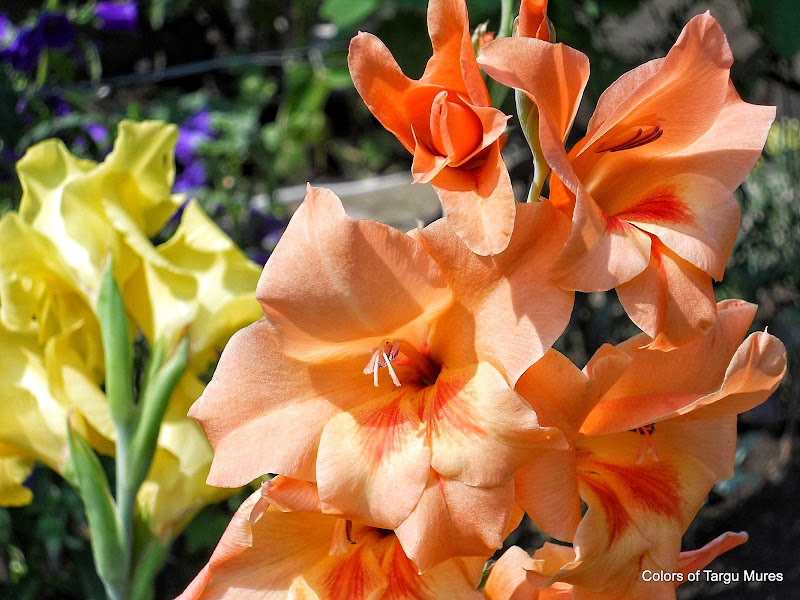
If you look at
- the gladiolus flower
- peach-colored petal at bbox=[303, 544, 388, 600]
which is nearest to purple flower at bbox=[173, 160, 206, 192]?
the gladiolus flower

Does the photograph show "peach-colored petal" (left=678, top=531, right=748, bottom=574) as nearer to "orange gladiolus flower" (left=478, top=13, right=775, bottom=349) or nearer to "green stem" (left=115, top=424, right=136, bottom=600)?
"orange gladiolus flower" (left=478, top=13, right=775, bottom=349)

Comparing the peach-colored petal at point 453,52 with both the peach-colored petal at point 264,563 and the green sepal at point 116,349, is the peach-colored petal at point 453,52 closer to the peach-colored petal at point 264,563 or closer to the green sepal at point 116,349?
the peach-colored petal at point 264,563

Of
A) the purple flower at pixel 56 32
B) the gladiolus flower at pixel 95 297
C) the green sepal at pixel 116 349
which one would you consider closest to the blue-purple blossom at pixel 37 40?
the purple flower at pixel 56 32

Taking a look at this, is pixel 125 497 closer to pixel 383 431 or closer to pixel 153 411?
pixel 153 411

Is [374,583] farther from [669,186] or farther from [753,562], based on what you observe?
[753,562]

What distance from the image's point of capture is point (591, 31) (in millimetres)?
1878

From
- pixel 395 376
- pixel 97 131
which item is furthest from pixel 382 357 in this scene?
pixel 97 131

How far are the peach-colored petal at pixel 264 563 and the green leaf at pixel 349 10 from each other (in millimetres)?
1489

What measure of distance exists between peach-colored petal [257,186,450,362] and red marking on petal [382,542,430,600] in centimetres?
18

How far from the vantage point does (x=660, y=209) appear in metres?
0.54

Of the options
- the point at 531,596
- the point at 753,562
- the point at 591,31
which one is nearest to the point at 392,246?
the point at 531,596

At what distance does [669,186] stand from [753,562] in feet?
6.33

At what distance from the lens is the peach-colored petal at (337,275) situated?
490 mm

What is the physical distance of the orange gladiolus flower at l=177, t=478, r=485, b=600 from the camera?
57 centimetres
